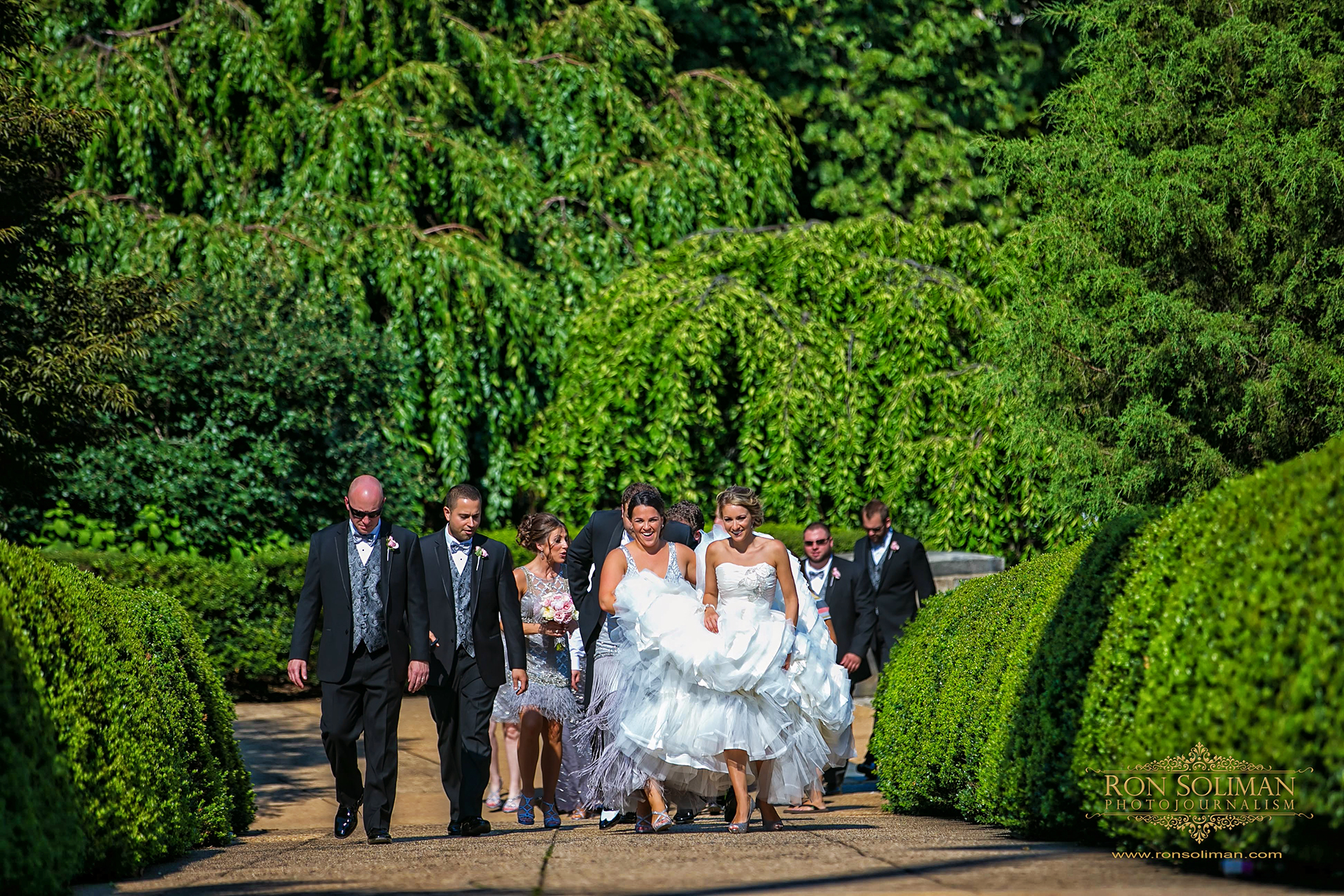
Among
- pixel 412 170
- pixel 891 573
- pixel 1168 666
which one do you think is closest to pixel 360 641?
pixel 1168 666

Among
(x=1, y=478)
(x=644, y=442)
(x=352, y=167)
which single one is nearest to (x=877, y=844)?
(x=1, y=478)

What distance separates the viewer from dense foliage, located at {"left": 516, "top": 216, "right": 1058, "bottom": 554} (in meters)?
15.9

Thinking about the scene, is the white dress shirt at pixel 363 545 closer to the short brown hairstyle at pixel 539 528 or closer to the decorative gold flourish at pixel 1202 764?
the short brown hairstyle at pixel 539 528

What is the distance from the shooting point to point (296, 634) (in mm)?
7723

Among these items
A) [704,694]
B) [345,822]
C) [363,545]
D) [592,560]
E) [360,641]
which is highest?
[363,545]

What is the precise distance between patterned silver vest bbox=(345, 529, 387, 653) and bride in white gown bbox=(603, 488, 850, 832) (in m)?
1.27

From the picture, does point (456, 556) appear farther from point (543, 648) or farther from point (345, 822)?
point (345, 822)

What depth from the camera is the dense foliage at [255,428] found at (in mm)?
13883

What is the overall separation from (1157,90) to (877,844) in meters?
8.45

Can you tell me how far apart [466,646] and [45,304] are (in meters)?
4.32

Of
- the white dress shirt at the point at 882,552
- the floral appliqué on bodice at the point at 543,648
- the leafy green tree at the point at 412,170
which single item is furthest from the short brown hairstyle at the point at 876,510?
the leafy green tree at the point at 412,170

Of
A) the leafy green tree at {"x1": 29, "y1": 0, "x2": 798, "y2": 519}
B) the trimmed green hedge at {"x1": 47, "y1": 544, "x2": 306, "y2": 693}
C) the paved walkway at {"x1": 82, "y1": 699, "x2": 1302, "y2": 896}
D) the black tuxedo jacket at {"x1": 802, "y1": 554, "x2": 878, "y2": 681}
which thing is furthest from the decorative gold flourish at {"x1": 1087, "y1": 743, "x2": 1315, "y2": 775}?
the leafy green tree at {"x1": 29, "y1": 0, "x2": 798, "y2": 519}

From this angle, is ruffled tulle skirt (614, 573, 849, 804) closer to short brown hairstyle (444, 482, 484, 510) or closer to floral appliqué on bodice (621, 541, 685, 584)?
floral appliqué on bodice (621, 541, 685, 584)

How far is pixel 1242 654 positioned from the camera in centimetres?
455
